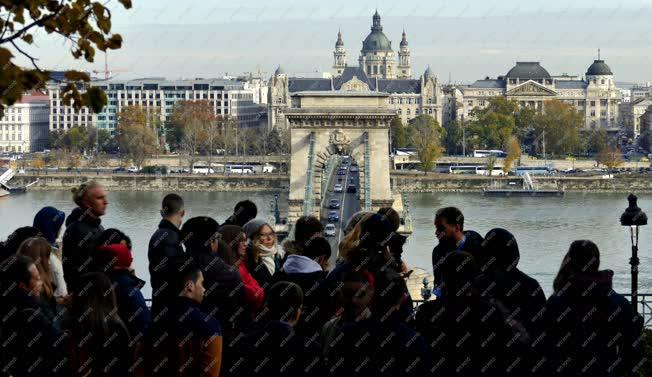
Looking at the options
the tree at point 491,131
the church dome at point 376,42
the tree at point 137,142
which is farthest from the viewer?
the church dome at point 376,42

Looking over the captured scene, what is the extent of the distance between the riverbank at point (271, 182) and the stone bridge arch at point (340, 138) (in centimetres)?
1495

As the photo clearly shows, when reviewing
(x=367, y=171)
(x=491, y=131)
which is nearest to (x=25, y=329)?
(x=367, y=171)

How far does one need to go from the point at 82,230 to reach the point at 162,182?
122ft

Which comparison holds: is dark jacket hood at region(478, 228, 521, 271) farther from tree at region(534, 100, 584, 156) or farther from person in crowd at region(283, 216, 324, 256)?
tree at region(534, 100, 584, 156)

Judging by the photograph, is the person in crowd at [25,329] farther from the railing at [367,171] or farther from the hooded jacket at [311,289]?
the railing at [367,171]

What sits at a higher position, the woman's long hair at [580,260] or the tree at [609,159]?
the woman's long hair at [580,260]

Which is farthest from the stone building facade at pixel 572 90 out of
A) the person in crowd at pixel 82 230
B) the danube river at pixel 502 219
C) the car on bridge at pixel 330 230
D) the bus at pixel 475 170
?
the person in crowd at pixel 82 230

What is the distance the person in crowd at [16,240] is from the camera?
501 cm

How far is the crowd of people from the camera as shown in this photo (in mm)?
4047

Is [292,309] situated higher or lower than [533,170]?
higher

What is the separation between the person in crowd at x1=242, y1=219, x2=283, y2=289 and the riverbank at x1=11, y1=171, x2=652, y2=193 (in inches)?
1360

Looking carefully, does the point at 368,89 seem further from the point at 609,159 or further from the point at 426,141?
the point at 609,159

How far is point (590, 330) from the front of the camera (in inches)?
177

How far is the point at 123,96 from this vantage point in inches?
2571
